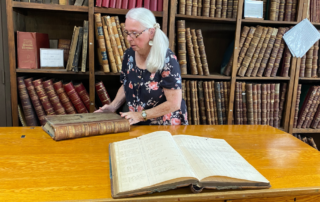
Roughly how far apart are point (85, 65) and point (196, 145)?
4.41 ft

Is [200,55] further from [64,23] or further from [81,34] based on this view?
[64,23]

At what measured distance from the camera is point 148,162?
0.84 meters

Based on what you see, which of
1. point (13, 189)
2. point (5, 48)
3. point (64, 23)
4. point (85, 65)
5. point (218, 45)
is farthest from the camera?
point (218, 45)

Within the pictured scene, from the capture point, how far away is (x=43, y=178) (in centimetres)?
79

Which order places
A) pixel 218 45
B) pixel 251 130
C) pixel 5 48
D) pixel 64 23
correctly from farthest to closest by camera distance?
pixel 218 45
pixel 64 23
pixel 5 48
pixel 251 130

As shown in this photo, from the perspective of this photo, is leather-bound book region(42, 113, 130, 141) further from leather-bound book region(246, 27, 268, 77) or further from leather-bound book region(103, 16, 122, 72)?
leather-bound book region(246, 27, 268, 77)

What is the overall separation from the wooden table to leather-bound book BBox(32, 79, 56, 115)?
86 cm

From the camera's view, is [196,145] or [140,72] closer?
[196,145]

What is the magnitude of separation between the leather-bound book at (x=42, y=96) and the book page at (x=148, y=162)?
127 centimetres

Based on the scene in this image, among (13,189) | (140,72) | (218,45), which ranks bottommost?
(13,189)

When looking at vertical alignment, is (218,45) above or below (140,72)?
above

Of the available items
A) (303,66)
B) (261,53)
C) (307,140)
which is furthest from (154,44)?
(307,140)

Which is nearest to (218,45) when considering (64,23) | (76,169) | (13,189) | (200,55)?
(200,55)

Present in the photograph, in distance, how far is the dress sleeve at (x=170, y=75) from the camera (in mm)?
1521
